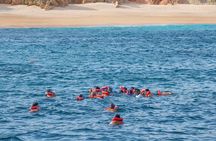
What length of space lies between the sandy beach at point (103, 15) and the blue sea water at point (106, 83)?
20.6 m

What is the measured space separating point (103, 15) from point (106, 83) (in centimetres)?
6677

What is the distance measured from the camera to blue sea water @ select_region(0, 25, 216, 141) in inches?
1119

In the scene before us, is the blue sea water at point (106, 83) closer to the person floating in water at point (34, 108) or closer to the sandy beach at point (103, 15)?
the person floating in water at point (34, 108)

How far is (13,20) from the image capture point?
330 feet

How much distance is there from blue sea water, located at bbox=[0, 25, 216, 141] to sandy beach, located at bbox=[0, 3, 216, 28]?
2065 cm

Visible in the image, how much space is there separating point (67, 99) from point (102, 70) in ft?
43.6

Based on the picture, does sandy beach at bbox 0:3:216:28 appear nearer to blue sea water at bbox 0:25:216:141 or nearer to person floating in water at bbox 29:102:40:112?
blue sea water at bbox 0:25:216:141

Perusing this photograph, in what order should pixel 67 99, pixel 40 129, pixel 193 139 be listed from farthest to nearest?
pixel 67 99 → pixel 40 129 → pixel 193 139

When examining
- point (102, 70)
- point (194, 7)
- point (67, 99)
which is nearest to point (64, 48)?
point (102, 70)

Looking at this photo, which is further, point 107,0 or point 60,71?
point 107,0

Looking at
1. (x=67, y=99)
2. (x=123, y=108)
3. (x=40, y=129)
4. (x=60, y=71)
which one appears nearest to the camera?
(x=40, y=129)

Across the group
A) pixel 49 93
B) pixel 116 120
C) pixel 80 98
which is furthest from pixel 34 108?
pixel 116 120

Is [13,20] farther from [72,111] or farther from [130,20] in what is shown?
[72,111]

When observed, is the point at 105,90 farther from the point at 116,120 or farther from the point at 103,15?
the point at 103,15
